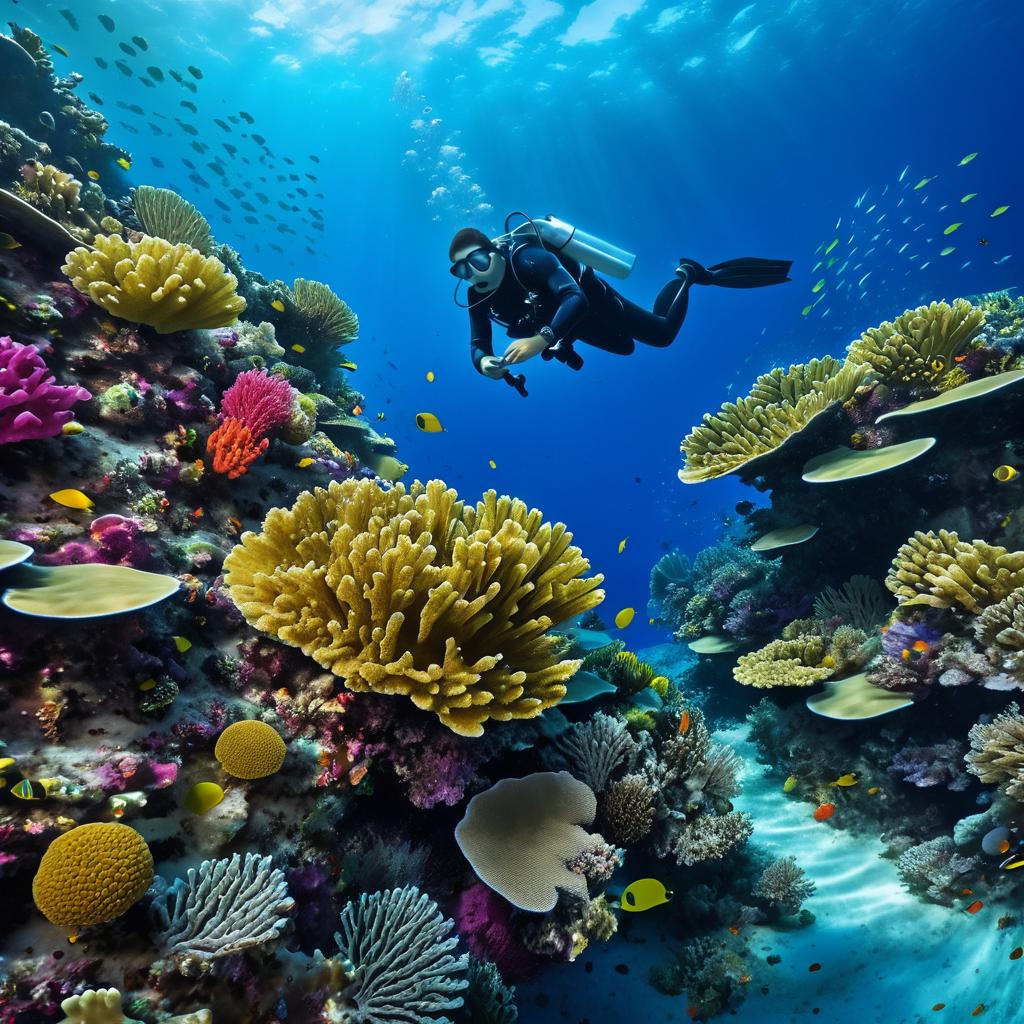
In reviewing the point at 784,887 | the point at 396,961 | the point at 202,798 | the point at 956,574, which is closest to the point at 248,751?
the point at 202,798

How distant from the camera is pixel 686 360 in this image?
61.8 m

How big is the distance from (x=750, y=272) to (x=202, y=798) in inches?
362

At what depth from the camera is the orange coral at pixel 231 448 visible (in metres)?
3.82

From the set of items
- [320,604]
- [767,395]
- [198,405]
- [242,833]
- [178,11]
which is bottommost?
[242,833]

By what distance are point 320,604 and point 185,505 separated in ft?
5.64

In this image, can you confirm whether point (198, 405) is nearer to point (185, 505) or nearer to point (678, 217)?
point (185, 505)

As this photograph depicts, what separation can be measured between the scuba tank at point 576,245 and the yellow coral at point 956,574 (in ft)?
16.2

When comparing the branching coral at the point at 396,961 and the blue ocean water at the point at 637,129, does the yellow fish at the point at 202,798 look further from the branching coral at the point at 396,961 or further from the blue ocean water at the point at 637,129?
the blue ocean water at the point at 637,129

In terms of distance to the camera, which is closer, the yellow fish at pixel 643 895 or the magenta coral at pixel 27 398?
the magenta coral at pixel 27 398

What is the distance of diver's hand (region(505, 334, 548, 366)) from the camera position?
15.6 ft

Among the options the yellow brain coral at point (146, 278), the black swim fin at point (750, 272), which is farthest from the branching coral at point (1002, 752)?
the yellow brain coral at point (146, 278)

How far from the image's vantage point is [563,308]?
207 inches

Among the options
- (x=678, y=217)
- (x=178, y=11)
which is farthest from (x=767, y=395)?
(x=678, y=217)

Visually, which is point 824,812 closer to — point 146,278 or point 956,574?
point 956,574
